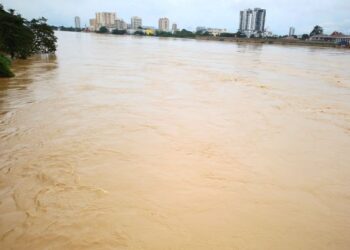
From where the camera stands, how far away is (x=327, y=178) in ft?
18.8

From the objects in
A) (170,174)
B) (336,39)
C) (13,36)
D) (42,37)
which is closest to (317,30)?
(336,39)

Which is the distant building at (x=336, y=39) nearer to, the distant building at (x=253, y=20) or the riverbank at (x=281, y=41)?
the riverbank at (x=281, y=41)

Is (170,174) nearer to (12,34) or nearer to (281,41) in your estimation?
(12,34)

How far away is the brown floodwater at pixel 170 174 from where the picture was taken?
157 inches

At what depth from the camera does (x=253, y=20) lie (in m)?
179

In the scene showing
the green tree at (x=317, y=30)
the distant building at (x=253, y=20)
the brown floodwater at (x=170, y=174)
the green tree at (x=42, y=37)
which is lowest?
the brown floodwater at (x=170, y=174)

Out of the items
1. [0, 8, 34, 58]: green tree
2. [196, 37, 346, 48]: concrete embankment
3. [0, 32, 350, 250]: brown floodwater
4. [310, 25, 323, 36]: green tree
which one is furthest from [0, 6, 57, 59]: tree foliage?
[310, 25, 323, 36]: green tree

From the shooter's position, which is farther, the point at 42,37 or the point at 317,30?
the point at 317,30

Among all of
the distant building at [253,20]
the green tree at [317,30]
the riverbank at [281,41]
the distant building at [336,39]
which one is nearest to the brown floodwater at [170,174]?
the riverbank at [281,41]

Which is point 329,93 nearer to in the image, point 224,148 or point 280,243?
point 224,148

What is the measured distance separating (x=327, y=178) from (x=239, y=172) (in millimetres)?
1687

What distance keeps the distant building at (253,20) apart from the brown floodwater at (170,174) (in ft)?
568

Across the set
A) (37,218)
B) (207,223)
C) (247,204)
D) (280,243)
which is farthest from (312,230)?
(37,218)

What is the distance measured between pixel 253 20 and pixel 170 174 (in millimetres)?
191026
